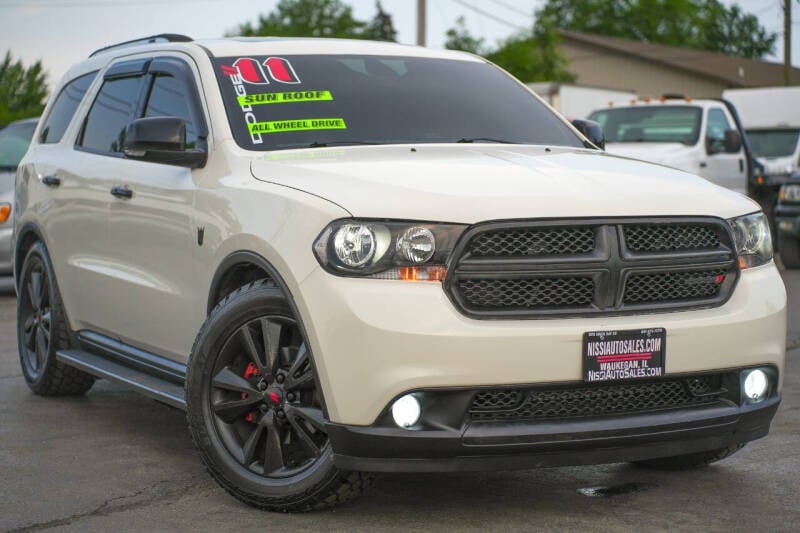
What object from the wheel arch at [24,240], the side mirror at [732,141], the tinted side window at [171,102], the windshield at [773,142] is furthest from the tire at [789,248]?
the tinted side window at [171,102]

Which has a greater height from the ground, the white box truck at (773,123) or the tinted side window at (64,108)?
the tinted side window at (64,108)

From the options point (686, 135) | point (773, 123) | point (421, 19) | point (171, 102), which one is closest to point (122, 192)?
point (171, 102)

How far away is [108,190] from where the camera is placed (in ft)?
20.7

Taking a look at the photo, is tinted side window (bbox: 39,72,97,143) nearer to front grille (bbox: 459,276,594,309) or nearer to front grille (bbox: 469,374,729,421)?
front grille (bbox: 459,276,594,309)

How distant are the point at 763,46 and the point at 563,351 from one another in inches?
4302

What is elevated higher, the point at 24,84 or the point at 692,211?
the point at 692,211

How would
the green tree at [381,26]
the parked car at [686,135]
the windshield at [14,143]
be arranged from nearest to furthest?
the windshield at [14,143], the parked car at [686,135], the green tree at [381,26]

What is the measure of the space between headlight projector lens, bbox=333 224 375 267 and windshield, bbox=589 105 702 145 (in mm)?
13633

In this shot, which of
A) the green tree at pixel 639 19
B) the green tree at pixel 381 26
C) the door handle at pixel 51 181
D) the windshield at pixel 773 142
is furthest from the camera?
the green tree at pixel 381 26

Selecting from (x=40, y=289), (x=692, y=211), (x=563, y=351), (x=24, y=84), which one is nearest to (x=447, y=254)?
(x=563, y=351)

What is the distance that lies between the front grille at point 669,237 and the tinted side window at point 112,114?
2.85m

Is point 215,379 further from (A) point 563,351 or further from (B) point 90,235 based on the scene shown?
(B) point 90,235

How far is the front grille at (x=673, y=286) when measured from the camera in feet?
15.0

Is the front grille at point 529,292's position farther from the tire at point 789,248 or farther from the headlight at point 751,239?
the tire at point 789,248
